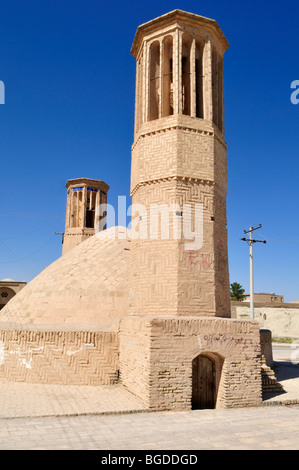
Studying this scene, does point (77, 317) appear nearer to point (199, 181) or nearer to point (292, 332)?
point (199, 181)

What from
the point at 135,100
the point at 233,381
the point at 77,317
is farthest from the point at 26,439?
the point at 135,100

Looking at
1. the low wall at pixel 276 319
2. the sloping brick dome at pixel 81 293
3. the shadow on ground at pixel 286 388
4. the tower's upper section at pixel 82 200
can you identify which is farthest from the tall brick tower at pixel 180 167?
the low wall at pixel 276 319

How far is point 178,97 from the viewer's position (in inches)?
378

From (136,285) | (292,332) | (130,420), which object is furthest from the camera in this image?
(292,332)

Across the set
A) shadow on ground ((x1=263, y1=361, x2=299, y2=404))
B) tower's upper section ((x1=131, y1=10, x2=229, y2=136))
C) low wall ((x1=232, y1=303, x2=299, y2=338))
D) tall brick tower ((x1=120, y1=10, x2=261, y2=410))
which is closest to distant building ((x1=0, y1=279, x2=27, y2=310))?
low wall ((x1=232, y1=303, x2=299, y2=338))

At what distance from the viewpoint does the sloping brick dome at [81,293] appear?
11438mm

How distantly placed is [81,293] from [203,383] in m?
5.12

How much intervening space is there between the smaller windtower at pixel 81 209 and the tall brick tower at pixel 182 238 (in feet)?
52.1

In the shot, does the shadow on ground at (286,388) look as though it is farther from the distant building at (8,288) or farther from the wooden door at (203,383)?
the distant building at (8,288)

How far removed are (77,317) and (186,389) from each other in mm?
4816

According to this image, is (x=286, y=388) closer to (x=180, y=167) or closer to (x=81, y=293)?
(x=180, y=167)

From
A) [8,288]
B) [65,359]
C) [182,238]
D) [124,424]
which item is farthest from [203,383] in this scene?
[8,288]

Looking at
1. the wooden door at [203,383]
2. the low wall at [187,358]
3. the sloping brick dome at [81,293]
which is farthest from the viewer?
the sloping brick dome at [81,293]

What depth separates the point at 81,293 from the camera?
1198 cm
